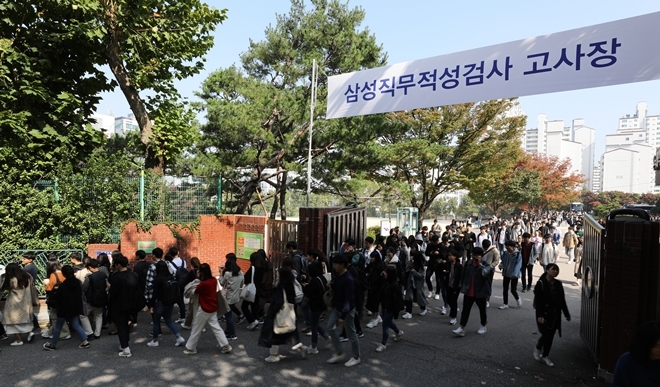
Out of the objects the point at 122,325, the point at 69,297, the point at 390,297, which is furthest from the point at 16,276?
the point at 390,297

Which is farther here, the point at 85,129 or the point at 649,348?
the point at 85,129

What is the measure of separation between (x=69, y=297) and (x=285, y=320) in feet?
11.2

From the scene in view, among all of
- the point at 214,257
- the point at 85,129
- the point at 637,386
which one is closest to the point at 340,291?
the point at 637,386

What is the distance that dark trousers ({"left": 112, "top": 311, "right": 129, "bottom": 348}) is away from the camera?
6.57 m

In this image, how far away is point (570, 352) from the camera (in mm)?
7016

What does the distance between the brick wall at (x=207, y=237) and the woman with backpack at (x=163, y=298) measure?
5442 mm

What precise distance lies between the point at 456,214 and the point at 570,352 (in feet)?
222

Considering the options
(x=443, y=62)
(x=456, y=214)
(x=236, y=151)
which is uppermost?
(x=443, y=62)

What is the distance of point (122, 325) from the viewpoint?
6.63m

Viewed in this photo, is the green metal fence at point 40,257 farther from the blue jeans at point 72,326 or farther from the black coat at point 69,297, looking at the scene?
the black coat at point 69,297

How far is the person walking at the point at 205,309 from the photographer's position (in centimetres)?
670

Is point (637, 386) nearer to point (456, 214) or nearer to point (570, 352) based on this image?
point (570, 352)

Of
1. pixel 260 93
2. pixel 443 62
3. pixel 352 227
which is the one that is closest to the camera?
pixel 443 62

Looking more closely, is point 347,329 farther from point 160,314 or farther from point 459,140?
point 459,140
